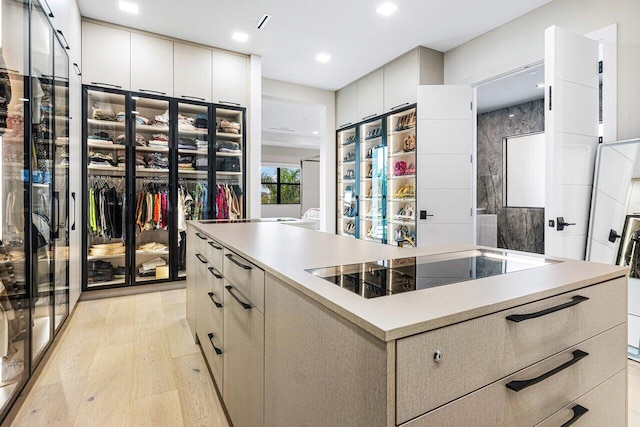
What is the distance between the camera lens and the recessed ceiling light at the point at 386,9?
3.34 meters

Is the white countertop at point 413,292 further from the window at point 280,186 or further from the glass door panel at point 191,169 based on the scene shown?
the window at point 280,186

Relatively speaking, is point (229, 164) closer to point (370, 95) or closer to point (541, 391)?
point (370, 95)

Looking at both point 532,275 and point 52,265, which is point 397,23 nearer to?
point 532,275

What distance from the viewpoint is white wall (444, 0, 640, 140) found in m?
2.67

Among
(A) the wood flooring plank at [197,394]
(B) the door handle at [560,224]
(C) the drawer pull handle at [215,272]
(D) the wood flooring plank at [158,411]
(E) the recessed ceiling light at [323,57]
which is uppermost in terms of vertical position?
(E) the recessed ceiling light at [323,57]

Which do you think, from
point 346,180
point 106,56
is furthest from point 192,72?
point 346,180

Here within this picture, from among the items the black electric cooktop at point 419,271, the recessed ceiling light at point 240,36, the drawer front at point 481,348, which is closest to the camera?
the drawer front at point 481,348

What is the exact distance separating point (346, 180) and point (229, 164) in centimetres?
221

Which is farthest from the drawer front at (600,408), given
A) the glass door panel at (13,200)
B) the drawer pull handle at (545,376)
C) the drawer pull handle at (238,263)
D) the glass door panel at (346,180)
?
the glass door panel at (346,180)

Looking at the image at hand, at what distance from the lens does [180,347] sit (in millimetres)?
2451

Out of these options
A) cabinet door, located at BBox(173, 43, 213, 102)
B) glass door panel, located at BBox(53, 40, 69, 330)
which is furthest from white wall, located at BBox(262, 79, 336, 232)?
glass door panel, located at BBox(53, 40, 69, 330)

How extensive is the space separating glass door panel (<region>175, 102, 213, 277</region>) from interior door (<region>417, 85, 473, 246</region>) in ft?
8.68

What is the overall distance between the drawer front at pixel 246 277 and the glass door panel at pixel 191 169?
9.32ft

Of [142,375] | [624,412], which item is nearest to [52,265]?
[142,375]
